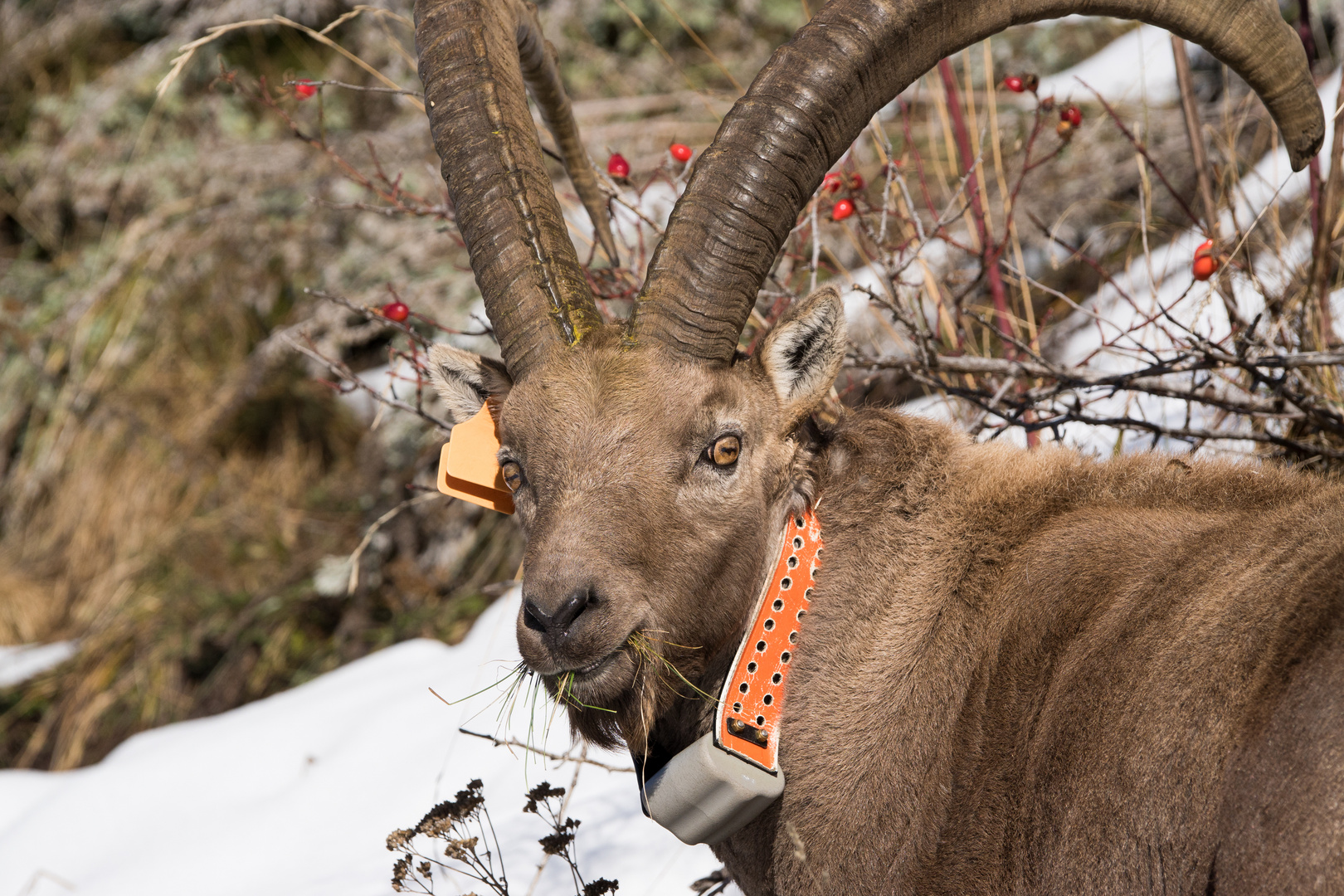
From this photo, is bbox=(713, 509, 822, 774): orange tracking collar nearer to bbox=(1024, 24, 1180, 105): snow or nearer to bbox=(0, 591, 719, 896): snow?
bbox=(0, 591, 719, 896): snow

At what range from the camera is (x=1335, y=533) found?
8.53 feet

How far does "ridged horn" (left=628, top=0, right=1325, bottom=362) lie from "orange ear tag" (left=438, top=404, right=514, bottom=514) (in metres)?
0.78

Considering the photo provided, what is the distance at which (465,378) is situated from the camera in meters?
3.75

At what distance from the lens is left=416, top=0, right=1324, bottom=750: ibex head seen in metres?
2.87

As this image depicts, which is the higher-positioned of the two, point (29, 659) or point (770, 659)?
point (770, 659)

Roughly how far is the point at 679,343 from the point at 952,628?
1.19 meters

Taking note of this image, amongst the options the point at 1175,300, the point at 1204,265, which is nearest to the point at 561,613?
the point at 1204,265

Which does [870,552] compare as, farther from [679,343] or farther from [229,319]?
[229,319]

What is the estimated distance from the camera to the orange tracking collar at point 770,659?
10.0ft

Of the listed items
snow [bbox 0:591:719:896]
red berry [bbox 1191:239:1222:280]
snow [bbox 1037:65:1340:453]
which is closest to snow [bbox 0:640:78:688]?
snow [bbox 0:591:719:896]

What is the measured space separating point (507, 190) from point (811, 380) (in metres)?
1.17

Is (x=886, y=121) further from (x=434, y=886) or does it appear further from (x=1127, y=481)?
(x=434, y=886)

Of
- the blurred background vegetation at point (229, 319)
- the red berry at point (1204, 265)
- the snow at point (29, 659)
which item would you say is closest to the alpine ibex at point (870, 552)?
the red berry at point (1204, 265)

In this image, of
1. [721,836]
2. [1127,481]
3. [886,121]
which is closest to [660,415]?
[721,836]
